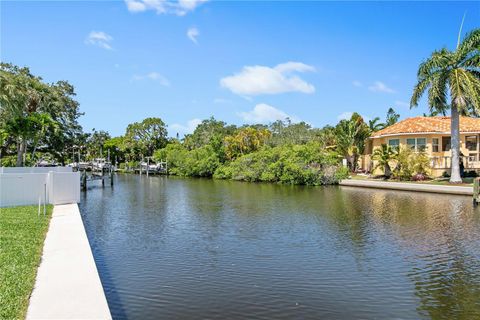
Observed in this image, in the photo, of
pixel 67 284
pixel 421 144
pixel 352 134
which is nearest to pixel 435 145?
pixel 421 144

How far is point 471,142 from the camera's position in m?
45.1

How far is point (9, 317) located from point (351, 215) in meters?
17.0

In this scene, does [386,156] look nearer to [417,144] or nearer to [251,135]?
[417,144]

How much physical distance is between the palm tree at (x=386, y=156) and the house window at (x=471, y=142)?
28.3 ft

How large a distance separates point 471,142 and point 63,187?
41.9m

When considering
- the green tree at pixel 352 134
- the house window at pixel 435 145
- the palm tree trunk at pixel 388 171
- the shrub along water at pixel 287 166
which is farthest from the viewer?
the green tree at pixel 352 134

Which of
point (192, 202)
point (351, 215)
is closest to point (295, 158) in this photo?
point (192, 202)

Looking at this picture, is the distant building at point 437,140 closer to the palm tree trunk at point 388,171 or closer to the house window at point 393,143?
the house window at point 393,143

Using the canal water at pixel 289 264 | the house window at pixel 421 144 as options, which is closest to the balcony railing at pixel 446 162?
the house window at pixel 421 144

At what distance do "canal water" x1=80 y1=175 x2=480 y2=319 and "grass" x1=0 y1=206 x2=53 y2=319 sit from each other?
1577mm

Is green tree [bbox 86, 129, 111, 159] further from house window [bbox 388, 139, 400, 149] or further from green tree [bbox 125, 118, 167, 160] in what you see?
house window [bbox 388, 139, 400, 149]

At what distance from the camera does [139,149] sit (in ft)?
298

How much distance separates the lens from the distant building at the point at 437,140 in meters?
42.3

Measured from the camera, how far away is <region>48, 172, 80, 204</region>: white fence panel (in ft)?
62.5
